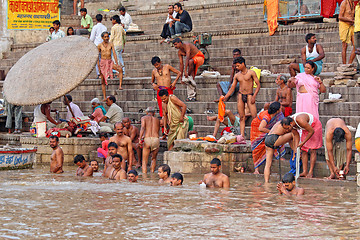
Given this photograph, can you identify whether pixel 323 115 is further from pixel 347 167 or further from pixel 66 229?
pixel 66 229

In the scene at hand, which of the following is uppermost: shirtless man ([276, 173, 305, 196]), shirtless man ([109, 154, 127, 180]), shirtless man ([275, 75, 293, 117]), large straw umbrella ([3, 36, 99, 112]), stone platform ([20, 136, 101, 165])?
large straw umbrella ([3, 36, 99, 112])

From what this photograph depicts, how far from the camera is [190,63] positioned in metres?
14.2

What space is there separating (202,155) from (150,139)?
116 centimetres

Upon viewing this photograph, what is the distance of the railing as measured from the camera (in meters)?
16.6

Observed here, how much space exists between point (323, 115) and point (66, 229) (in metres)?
6.32

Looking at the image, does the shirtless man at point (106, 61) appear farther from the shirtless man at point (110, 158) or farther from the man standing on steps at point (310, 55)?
the man standing on steps at point (310, 55)

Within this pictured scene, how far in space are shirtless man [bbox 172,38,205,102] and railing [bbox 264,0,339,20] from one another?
→ 333 cm

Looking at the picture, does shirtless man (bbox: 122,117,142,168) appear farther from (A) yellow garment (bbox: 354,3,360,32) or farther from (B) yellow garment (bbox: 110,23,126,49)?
(A) yellow garment (bbox: 354,3,360,32)

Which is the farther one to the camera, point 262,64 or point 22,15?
point 22,15

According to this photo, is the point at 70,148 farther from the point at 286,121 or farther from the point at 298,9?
the point at 298,9

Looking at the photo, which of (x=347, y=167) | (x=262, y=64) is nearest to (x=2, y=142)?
(x=262, y=64)

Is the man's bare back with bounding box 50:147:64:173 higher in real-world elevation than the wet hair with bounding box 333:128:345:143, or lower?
lower

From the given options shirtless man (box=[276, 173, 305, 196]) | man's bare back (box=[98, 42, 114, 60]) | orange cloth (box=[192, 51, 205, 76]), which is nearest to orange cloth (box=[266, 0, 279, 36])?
orange cloth (box=[192, 51, 205, 76])

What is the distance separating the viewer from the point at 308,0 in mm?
16672
